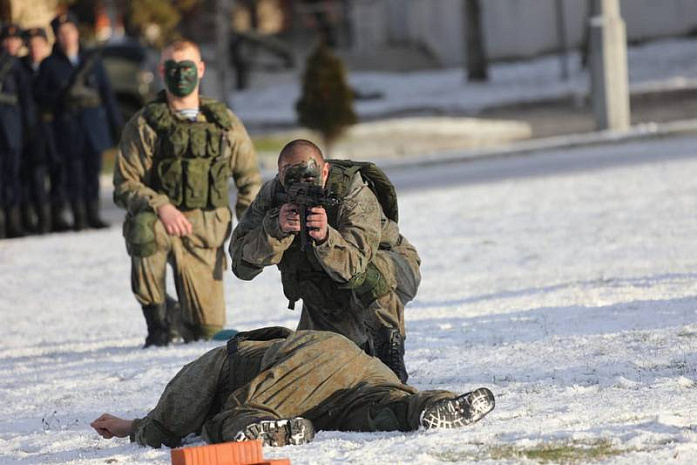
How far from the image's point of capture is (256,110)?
117 feet

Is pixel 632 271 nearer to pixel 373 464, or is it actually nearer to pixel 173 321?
pixel 173 321

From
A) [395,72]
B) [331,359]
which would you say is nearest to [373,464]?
[331,359]

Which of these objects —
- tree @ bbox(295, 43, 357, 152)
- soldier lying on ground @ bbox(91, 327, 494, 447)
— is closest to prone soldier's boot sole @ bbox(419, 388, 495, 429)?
soldier lying on ground @ bbox(91, 327, 494, 447)

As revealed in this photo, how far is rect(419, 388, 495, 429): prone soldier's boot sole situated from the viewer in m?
6.28

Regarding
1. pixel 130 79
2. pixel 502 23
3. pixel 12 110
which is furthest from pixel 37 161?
pixel 502 23

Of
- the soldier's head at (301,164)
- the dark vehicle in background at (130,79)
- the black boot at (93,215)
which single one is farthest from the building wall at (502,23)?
the soldier's head at (301,164)

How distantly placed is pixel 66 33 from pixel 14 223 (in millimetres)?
2397

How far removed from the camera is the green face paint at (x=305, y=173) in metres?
6.83

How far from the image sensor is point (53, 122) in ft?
55.3

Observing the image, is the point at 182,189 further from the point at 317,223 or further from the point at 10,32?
the point at 10,32

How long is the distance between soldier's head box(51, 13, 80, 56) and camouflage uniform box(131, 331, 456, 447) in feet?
32.0

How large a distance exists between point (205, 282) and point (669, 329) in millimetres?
2827

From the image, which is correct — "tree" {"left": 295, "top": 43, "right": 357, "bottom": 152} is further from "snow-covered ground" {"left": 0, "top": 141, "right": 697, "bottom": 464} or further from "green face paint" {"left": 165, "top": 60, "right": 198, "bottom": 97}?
"green face paint" {"left": 165, "top": 60, "right": 198, "bottom": 97}

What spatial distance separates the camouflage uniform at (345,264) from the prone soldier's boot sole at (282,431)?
0.86 meters
